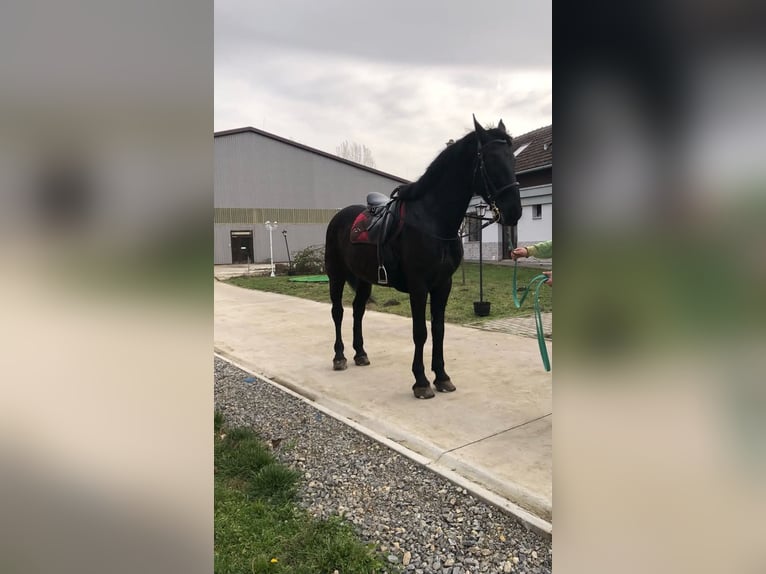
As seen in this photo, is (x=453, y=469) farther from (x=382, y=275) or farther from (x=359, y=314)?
(x=359, y=314)

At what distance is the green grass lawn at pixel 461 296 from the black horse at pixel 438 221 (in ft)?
10.9

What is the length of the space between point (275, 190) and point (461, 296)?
22336 mm

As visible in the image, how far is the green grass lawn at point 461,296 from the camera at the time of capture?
813cm

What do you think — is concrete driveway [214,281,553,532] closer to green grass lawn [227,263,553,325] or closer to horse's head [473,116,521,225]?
green grass lawn [227,263,553,325]

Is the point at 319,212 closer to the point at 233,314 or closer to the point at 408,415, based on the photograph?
the point at 233,314

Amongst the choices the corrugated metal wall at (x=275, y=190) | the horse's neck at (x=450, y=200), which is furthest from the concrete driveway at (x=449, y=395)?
the corrugated metal wall at (x=275, y=190)

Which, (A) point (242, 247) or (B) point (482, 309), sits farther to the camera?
(A) point (242, 247)

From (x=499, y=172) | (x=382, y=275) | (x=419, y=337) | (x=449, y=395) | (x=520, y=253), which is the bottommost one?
(x=449, y=395)

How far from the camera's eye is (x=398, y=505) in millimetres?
2449

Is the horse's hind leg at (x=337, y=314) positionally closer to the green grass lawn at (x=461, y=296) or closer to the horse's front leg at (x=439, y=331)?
the horse's front leg at (x=439, y=331)

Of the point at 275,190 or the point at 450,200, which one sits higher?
the point at 275,190

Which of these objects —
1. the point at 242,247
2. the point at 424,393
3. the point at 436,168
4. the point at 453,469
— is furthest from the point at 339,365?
the point at 242,247

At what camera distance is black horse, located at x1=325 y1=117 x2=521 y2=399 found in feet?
11.1
